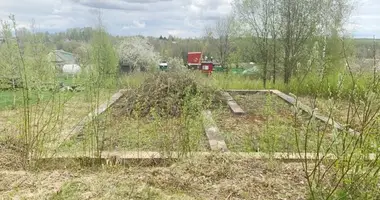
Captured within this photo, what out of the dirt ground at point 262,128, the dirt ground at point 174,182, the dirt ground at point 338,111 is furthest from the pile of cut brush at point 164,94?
the dirt ground at point 174,182

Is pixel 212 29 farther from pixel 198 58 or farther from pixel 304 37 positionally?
pixel 304 37

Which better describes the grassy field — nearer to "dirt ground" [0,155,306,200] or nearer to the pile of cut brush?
"dirt ground" [0,155,306,200]

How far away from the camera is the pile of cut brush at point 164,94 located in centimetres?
555

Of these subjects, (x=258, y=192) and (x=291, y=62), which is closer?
(x=258, y=192)

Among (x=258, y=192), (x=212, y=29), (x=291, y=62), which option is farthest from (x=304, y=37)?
(x=258, y=192)

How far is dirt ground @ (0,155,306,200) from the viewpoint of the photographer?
237cm

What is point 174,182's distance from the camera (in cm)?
257

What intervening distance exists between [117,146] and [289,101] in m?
4.33

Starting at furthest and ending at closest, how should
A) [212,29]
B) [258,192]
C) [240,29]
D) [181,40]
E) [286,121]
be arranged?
[212,29], [181,40], [240,29], [286,121], [258,192]

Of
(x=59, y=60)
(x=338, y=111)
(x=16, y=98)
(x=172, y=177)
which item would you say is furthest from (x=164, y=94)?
(x=172, y=177)

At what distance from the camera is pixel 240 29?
12.3 metres

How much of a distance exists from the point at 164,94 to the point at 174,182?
11.7 feet

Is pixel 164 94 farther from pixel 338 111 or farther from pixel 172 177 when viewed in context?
pixel 172 177

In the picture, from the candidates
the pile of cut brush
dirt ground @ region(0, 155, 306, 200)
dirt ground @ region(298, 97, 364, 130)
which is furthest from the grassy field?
the pile of cut brush
